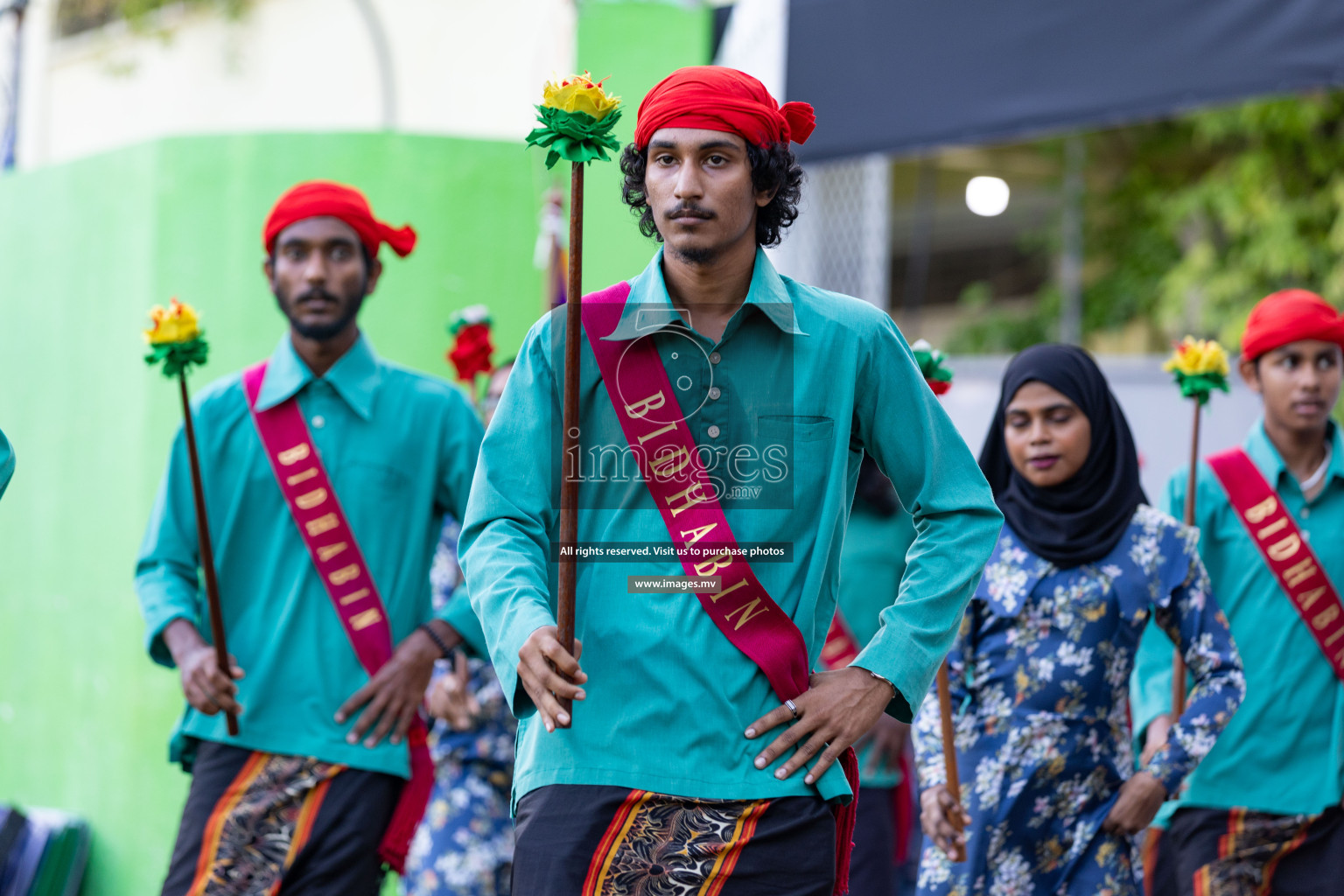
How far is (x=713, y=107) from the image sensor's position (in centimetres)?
296

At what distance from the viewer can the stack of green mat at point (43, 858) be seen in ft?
24.4

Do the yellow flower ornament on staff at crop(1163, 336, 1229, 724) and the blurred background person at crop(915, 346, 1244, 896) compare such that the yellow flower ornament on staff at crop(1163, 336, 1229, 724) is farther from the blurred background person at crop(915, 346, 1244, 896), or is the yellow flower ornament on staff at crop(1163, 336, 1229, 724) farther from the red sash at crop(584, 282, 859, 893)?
the red sash at crop(584, 282, 859, 893)

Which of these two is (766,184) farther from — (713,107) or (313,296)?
(313,296)

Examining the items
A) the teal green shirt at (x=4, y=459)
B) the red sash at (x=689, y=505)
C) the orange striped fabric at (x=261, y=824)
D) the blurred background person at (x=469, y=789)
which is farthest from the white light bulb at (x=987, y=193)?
the red sash at (x=689, y=505)

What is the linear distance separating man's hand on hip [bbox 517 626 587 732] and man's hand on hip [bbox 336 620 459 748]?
1.89 m

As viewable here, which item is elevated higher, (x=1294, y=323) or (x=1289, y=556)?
(x=1294, y=323)

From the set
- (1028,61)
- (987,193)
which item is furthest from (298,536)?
(987,193)

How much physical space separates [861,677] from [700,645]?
0.29m

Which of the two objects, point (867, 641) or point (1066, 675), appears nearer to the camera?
point (1066, 675)

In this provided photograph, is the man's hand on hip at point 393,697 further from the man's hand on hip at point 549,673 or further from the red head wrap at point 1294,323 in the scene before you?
the red head wrap at point 1294,323

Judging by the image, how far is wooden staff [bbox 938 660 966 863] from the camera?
14.5 ft

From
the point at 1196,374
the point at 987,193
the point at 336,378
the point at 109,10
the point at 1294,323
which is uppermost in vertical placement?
the point at 109,10

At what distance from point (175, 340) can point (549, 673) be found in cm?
234

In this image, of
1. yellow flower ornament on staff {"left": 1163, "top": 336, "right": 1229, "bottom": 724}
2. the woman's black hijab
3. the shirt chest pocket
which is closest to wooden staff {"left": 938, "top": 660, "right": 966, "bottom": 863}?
the woman's black hijab
